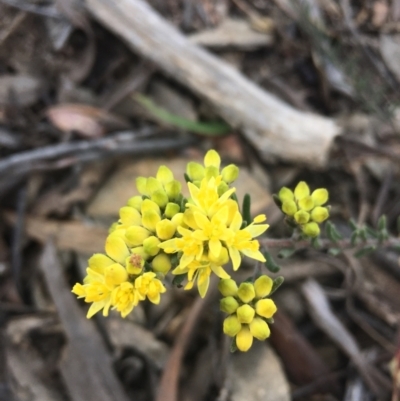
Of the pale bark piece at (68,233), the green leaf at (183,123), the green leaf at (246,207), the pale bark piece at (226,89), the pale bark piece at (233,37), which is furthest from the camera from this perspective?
the pale bark piece at (233,37)

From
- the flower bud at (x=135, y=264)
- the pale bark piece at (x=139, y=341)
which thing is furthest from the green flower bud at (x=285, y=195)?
the pale bark piece at (x=139, y=341)

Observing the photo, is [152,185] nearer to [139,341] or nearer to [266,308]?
[266,308]

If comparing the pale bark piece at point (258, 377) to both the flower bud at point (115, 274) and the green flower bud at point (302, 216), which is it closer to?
the green flower bud at point (302, 216)

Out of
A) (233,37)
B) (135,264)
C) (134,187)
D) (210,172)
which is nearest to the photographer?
(135,264)

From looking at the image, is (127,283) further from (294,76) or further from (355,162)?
(294,76)

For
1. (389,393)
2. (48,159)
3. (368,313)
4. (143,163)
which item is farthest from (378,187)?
(48,159)

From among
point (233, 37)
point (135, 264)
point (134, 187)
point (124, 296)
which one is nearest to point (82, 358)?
point (134, 187)
